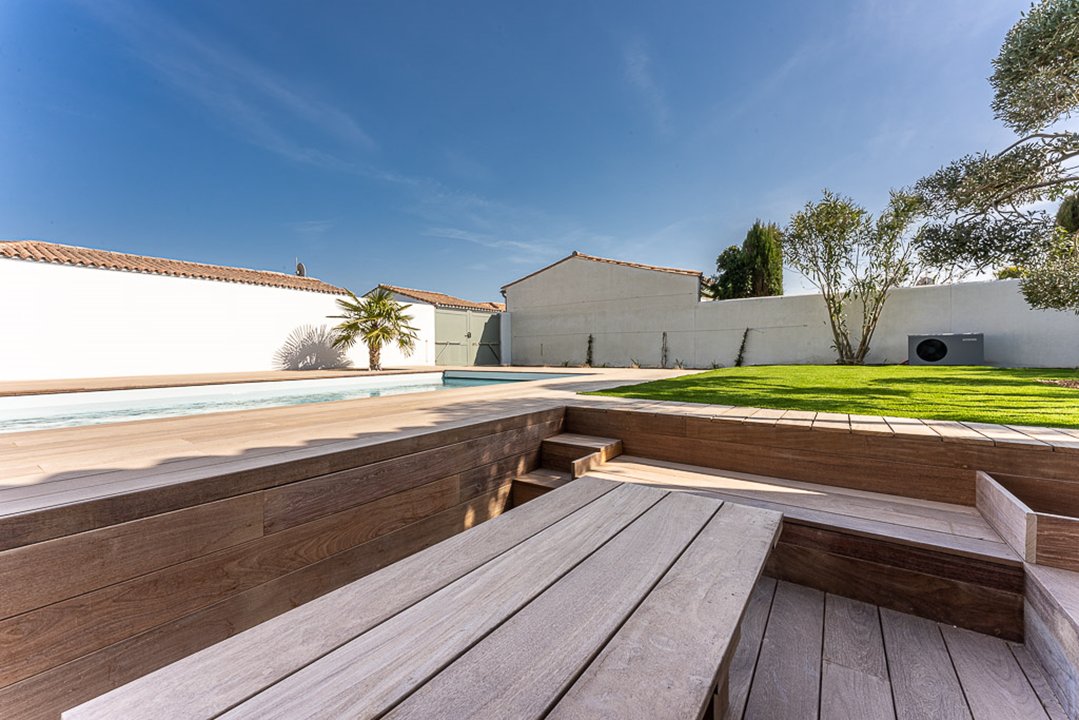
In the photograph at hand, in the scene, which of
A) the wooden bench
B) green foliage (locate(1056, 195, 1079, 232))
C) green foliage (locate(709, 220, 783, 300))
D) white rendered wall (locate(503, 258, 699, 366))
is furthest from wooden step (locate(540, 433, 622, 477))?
green foliage (locate(1056, 195, 1079, 232))

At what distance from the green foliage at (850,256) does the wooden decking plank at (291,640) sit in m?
12.0

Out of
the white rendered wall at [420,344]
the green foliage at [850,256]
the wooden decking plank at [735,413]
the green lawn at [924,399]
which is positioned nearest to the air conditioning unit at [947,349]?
the green foliage at [850,256]

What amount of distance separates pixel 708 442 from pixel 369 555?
1.99 meters

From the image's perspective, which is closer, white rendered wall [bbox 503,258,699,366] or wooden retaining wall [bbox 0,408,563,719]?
wooden retaining wall [bbox 0,408,563,719]

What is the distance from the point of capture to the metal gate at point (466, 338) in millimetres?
14625

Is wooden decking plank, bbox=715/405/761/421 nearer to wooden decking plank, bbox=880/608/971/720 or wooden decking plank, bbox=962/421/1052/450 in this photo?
wooden decking plank, bbox=962/421/1052/450

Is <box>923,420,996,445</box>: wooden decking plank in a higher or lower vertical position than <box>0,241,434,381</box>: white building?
lower

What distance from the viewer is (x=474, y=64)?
9.23 metres

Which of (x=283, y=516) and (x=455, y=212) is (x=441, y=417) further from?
(x=455, y=212)

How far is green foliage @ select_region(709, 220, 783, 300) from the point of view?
59.2 feet

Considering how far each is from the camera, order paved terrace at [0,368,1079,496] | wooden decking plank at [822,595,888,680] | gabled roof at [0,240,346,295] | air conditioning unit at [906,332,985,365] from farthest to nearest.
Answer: air conditioning unit at [906,332,985,365] < gabled roof at [0,240,346,295] < paved terrace at [0,368,1079,496] < wooden decking plank at [822,595,888,680]

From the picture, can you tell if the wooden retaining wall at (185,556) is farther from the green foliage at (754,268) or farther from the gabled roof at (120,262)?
the green foliage at (754,268)

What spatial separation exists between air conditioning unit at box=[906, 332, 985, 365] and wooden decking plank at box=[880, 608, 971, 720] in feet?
34.5

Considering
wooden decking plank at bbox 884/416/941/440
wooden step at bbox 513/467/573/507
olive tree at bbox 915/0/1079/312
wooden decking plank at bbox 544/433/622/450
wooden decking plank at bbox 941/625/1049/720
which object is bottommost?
wooden decking plank at bbox 941/625/1049/720
